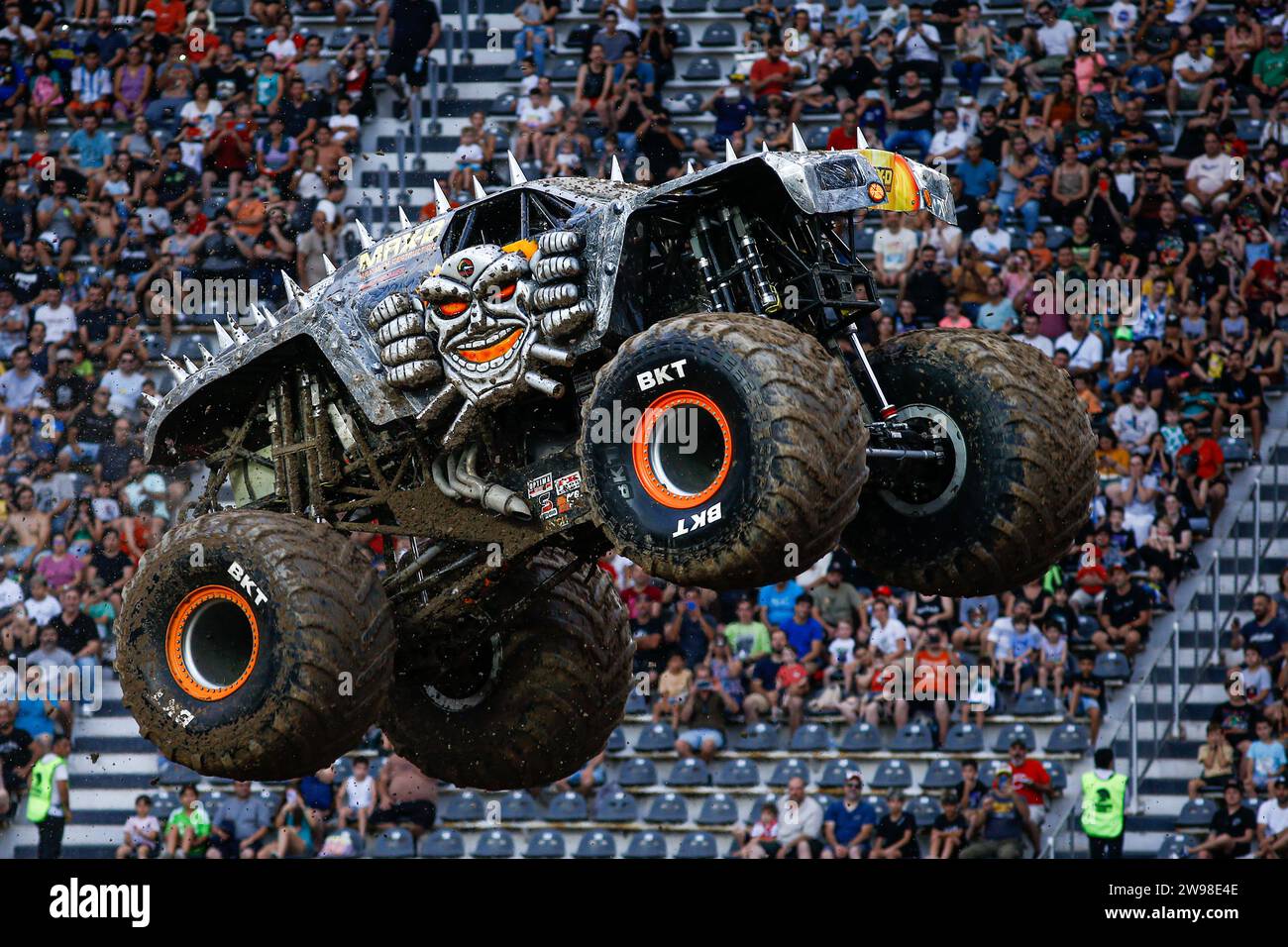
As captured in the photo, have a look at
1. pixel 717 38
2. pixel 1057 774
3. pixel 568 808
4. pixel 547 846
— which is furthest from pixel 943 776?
pixel 717 38

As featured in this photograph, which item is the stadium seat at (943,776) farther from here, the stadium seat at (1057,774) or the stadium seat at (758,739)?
the stadium seat at (758,739)

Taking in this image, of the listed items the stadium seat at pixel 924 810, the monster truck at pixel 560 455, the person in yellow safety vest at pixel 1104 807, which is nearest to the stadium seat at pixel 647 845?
the stadium seat at pixel 924 810

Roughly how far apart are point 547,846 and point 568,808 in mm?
501

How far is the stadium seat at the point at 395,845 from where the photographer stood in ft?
66.6

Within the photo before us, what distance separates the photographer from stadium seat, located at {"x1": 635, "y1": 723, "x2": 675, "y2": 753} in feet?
68.7

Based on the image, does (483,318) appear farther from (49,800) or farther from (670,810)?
(49,800)

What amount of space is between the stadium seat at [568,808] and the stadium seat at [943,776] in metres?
2.96

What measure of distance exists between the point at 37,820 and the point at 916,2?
12.3 meters

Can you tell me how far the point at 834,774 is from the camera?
20500mm

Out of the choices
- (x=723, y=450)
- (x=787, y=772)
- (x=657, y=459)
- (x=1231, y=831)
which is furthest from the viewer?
(x=787, y=772)

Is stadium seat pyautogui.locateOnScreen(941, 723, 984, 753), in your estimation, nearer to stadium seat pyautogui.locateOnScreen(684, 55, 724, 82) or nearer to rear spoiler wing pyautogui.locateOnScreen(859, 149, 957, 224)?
rear spoiler wing pyautogui.locateOnScreen(859, 149, 957, 224)

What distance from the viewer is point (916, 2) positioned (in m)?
25.5

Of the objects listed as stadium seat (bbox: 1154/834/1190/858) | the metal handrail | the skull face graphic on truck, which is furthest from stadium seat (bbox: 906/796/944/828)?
the skull face graphic on truck

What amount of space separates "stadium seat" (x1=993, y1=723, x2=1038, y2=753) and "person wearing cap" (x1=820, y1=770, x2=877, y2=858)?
1.46 metres
